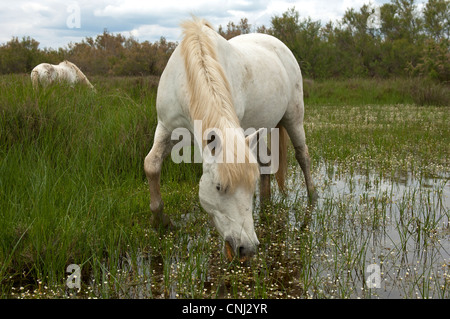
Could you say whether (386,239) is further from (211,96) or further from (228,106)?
(211,96)

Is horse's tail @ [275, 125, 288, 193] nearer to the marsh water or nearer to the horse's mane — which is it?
the marsh water

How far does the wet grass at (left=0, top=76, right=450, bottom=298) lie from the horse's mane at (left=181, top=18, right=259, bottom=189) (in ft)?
2.14

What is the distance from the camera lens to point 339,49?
26.4 metres

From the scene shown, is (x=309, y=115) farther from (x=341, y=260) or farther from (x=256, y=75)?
(x=341, y=260)

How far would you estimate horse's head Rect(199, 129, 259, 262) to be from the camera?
99.6 inches

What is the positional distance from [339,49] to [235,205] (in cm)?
2591

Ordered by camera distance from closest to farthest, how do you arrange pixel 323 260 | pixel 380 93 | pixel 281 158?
pixel 323 260 → pixel 281 158 → pixel 380 93

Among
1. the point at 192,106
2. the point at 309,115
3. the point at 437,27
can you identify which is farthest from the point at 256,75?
Answer: the point at 437,27

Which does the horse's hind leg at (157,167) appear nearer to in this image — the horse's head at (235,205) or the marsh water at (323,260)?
the marsh water at (323,260)

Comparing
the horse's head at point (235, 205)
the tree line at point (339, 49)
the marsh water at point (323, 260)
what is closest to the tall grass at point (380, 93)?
the tree line at point (339, 49)

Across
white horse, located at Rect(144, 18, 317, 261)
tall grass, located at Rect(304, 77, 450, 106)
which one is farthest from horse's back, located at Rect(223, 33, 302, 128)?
tall grass, located at Rect(304, 77, 450, 106)

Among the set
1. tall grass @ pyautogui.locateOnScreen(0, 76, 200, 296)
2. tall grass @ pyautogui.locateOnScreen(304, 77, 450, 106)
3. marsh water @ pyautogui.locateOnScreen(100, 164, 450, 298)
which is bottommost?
marsh water @ pyautogui.locateOnScreen(100, 164, 450, 298)

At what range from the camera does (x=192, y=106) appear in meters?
2.86

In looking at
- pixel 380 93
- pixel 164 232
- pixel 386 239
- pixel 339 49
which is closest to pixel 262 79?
pixel 164 232
